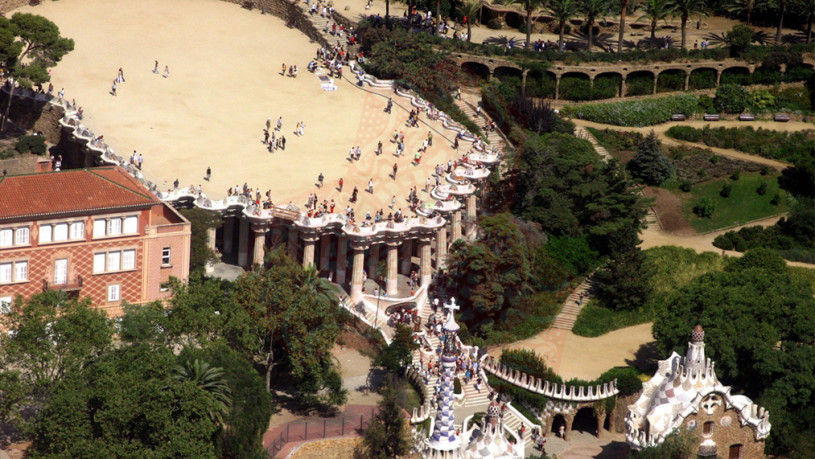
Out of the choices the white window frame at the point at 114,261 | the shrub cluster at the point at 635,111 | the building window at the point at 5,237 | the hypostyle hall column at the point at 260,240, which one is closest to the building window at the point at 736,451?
the hypostyle hall column at the point at 260,240

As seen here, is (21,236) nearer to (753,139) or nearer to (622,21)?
(622,21)

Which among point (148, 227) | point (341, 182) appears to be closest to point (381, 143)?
point (341, 182)

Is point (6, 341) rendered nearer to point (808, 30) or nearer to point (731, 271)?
point (731, 271)

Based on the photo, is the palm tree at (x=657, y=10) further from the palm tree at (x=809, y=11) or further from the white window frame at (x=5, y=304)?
the white window frame at (x=5, y=304)

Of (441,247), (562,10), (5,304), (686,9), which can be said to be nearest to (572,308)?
(441,247)

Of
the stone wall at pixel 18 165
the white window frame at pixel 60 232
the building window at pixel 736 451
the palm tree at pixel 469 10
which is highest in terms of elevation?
the palm tree at pixel 469 10
